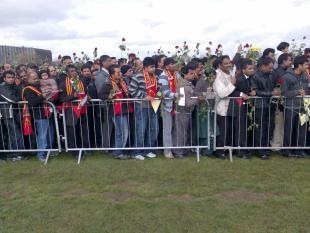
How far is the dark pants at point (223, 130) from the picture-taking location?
745cm

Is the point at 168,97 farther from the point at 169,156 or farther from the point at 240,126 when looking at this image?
the point at 240,126

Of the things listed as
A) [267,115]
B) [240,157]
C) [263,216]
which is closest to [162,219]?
[263,216]

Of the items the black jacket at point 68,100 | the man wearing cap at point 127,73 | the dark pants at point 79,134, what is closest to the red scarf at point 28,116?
the black jacket at point 68,100

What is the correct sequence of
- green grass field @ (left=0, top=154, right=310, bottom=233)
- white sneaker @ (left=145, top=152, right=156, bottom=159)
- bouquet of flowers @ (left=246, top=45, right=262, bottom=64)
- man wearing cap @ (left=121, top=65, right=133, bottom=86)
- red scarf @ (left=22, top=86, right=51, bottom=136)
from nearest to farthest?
green grass field @ (left=0, top=154, right=310, bottom=233) → red scarf @ (left=22, top=86, right=51, bottom=136) → white sneaker @ (left=145, top=152, right=156, bottom=159) → man wearing cap @ (left=121, top=65, right=133, bottom=86) → bouquet of flowers @ (left=246, top=45, right=262, bottom=64)

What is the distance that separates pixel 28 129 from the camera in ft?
24.9

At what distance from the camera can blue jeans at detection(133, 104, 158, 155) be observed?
300 inches

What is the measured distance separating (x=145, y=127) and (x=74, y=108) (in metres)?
1.46

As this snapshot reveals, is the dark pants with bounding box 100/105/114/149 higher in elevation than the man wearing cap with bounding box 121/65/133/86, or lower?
lower

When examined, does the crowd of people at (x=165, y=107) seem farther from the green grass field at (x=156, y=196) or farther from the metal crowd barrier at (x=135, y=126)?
the green grass field at (x=156, y=196)

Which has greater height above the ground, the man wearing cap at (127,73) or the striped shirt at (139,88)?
the man wearing cap at (127,73)

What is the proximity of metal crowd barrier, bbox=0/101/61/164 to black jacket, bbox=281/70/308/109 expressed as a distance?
4.42 metres

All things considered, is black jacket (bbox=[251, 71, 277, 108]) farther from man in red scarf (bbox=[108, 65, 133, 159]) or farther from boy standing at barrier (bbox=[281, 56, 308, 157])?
man in red scarf (bbox=[108, 65, 133, 159])

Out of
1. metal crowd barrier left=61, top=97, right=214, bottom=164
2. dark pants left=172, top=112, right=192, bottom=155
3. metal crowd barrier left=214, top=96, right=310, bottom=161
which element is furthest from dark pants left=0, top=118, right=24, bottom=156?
metal crowd barrier left=214, top=96, right=310, bottom=161

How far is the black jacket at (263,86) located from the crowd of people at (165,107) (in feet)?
0.06
